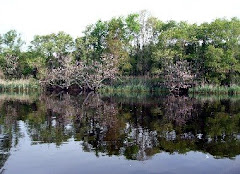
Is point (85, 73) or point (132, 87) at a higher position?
point (85, 73)

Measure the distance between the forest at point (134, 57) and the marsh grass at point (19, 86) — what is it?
1.43 feet

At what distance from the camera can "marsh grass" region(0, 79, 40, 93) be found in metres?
54.9

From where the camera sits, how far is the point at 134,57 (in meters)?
57.9

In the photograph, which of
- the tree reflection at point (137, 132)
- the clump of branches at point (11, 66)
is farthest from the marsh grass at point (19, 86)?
the tree reflection at point (137, 132)

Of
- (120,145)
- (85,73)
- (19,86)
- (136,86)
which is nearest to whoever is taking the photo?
(120,145)

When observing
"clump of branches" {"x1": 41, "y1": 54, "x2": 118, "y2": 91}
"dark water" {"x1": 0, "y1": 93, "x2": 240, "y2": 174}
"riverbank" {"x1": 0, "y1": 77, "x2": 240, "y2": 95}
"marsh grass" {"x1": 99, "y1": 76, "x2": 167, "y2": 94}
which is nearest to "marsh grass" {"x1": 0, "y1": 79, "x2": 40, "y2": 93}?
"riverbank" {"x1": 0, "y1": 77, "x2": 240, "y2": 95}

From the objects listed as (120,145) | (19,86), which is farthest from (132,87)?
(120,145)

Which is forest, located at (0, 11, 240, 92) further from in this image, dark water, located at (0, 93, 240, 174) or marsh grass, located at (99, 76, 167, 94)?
dark water, located at (0, 93, 240, 174)

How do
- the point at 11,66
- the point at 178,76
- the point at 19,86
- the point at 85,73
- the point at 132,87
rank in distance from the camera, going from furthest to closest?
the point at 11,66
the point at 19,86
the point at 85,73
the point at 132,87
the point at 178,76

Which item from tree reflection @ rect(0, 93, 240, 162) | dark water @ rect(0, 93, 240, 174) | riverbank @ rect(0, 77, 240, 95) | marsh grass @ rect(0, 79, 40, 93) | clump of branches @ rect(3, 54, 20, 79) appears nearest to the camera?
dark water @ rect(0, 93, 240, 174)

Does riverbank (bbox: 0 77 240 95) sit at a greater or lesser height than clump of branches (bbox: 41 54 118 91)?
lesser

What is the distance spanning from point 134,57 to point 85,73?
10.8 m

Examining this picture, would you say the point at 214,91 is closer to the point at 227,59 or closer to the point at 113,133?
the point at 227,59

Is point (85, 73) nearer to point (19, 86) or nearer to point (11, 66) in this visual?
point (19, 86)
